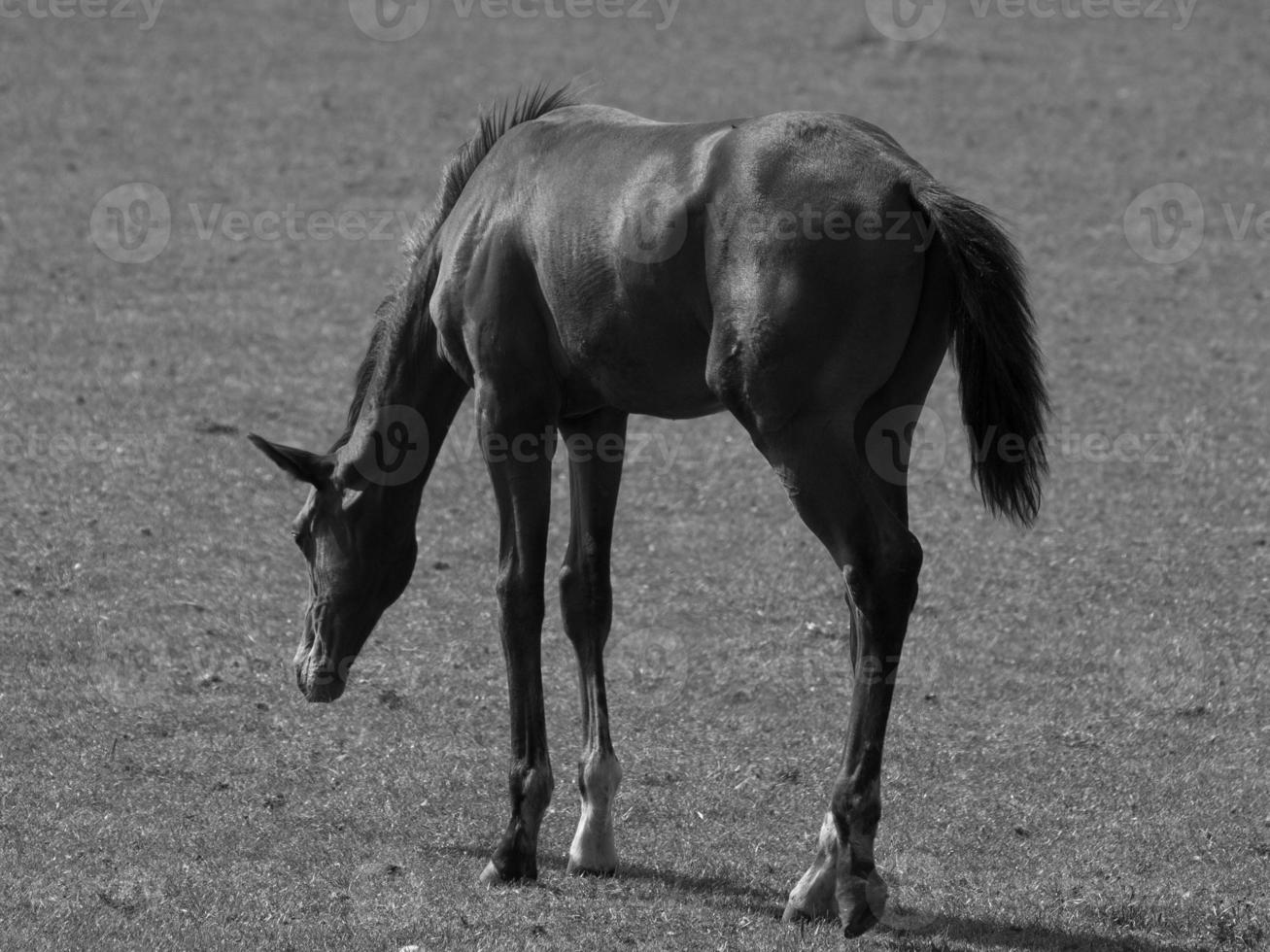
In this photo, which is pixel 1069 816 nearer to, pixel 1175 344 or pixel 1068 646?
pixel 1068 646

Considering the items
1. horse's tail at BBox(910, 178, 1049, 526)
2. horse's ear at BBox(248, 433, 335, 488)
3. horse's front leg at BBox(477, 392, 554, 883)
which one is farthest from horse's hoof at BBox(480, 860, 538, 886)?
horse's tail at BBox(910, 178, 1049, 526)

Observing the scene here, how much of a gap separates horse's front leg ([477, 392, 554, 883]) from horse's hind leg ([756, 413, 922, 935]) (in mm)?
1143

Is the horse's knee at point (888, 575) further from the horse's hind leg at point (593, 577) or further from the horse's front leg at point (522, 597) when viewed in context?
the horse's hind leg at point (593, 577)

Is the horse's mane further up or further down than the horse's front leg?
further up

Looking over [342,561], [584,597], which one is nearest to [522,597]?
[584,597]

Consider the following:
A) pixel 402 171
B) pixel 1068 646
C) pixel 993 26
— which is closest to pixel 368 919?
pixel 1068 646

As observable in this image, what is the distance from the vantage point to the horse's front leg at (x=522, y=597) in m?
6.33

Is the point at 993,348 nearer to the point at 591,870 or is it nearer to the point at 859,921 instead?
the point at 859,921

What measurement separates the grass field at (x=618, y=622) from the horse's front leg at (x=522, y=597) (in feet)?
0.70

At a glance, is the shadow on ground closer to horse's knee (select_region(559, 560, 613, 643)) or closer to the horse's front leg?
the horse's front leg

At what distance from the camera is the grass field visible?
628 cm

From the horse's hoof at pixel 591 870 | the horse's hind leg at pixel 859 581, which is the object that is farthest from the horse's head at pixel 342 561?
the horse's hind leg at pixel 859 581

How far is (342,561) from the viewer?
23.1ft

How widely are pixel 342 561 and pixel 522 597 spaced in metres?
1.02
